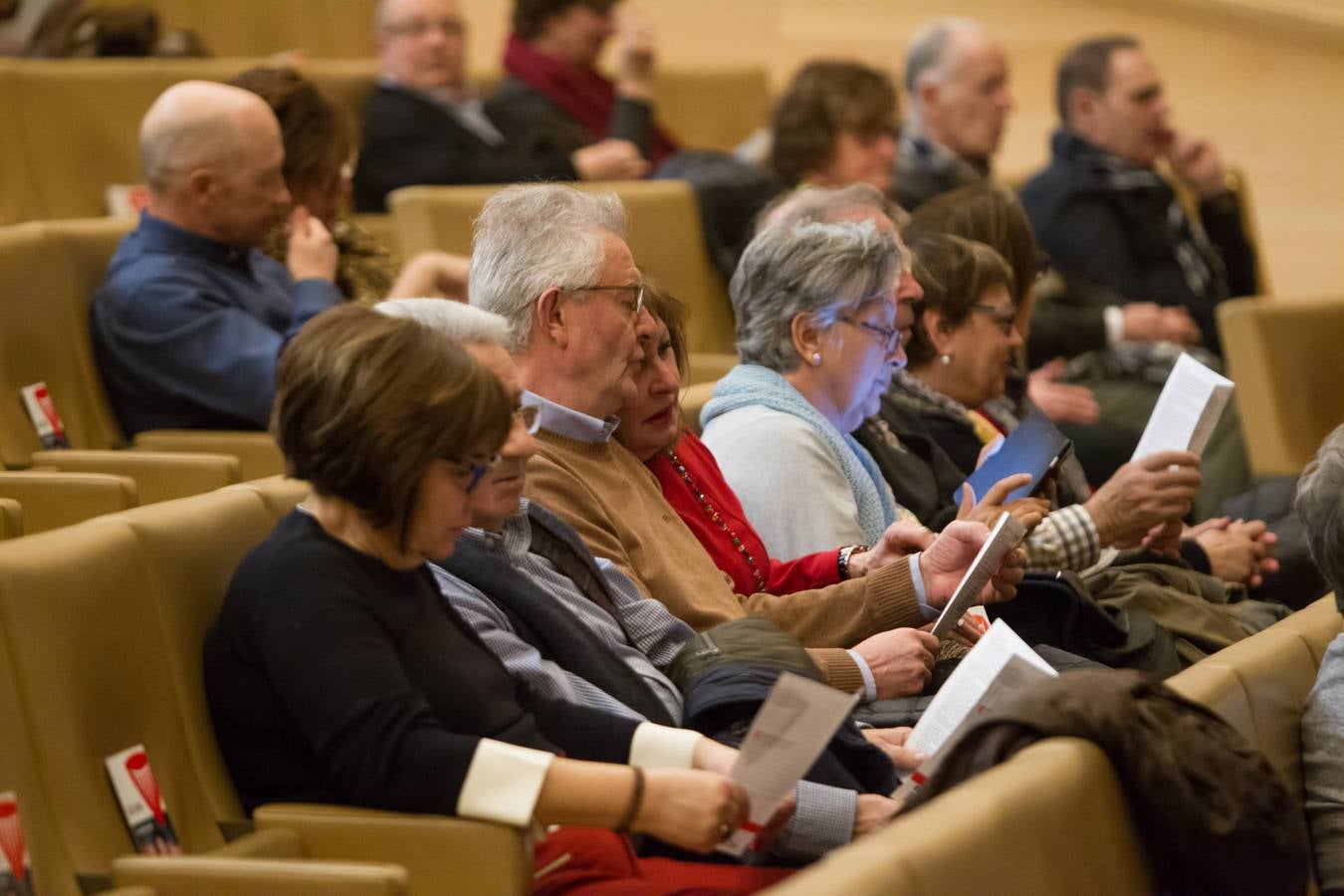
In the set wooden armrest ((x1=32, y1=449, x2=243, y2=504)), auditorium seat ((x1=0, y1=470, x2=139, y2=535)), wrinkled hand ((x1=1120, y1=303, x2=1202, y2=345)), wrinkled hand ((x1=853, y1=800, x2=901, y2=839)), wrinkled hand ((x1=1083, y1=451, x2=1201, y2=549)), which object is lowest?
wrinkled hand ((x1=1120, y1=303, x2=1202, y2=345))

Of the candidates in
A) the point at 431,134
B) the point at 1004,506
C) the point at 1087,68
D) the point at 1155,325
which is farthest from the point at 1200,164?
the point at 1004,506

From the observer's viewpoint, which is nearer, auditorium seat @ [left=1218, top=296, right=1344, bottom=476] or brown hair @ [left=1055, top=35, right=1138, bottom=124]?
auditorium seat @ [left=1218, top=296, right=1344, bottom=476]

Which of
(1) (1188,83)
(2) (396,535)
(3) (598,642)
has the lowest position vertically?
(1) (1188,83)

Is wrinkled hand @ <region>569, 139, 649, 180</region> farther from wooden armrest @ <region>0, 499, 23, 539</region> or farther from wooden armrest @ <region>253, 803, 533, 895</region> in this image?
wooden armrest @ <region>253, 803, 533, 895</region>

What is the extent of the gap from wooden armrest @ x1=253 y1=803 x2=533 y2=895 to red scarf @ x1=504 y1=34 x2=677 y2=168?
12.5ft

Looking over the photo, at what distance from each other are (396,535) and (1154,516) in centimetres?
159

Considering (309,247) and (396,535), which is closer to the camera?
(396,535)

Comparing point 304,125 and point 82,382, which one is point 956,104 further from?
point 82,382

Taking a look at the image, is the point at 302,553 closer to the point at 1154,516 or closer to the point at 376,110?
the point at 1154,516

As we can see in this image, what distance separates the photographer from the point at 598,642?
214 cm

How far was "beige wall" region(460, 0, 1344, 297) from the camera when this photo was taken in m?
7.25

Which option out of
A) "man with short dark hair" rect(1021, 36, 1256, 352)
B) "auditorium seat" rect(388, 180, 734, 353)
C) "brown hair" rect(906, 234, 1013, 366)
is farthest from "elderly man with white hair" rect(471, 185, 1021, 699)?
"man with short dark hair" rect(1021, 36, 1256, 352)

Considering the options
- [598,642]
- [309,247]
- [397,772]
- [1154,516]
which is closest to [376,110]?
[309,247]

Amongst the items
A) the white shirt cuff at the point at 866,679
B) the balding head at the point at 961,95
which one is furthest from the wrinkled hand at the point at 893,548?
the balding head at the point at 961,95
